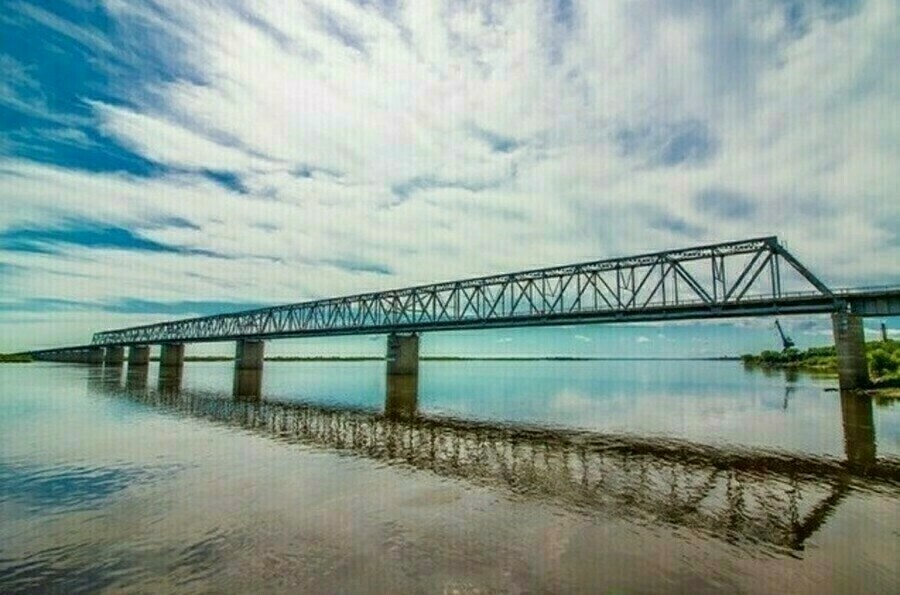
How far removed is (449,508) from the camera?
1780cm

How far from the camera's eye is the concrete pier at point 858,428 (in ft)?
85.6

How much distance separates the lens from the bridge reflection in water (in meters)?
17.1

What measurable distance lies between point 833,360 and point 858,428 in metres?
130

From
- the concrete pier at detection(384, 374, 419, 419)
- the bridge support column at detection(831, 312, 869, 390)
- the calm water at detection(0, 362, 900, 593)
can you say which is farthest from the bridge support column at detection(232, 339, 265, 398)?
the bridge support column at detection(831, 312, 869, 390)

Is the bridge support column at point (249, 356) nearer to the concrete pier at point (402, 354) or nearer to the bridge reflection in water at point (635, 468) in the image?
the concrete pier at point (402, 354)

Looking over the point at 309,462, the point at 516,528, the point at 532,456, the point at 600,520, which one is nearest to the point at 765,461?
the point at 532,456

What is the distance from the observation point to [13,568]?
12375mm

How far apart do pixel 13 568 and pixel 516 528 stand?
13403 millimetres

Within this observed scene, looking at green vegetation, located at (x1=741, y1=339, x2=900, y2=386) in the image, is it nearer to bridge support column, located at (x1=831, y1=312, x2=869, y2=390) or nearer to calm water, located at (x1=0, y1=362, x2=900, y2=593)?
bridge support column, located at (x1=831, y1=312, x2=869, y2=390)

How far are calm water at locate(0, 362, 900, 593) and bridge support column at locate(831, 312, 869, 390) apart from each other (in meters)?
23.2

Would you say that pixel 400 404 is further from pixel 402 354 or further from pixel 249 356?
pixel 249 356

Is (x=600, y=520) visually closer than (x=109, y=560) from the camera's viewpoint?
No

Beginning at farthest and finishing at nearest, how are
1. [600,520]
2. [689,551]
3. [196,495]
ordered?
[196,495], [600,520], [689,551]

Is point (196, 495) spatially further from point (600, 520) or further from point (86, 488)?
point (600, 520)
